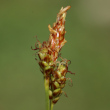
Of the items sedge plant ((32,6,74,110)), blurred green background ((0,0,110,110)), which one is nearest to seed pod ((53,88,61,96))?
sedge plant ((32,6,74,110))

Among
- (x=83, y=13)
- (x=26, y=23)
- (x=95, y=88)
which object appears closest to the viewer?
(x=95, y=88)

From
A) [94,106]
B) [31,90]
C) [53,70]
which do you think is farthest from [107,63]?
[53,70]

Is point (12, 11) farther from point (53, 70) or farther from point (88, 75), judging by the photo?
point (53, 70)

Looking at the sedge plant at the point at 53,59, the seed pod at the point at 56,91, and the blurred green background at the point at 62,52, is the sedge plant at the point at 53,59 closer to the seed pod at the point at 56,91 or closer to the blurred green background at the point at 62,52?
the seed pod at the point at 56,91

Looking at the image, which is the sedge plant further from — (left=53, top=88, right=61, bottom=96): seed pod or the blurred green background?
the blurred green background

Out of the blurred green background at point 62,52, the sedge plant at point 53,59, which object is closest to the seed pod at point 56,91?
the sedge plant at point 53,59

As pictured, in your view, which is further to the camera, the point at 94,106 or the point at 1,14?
the point at 1,14
